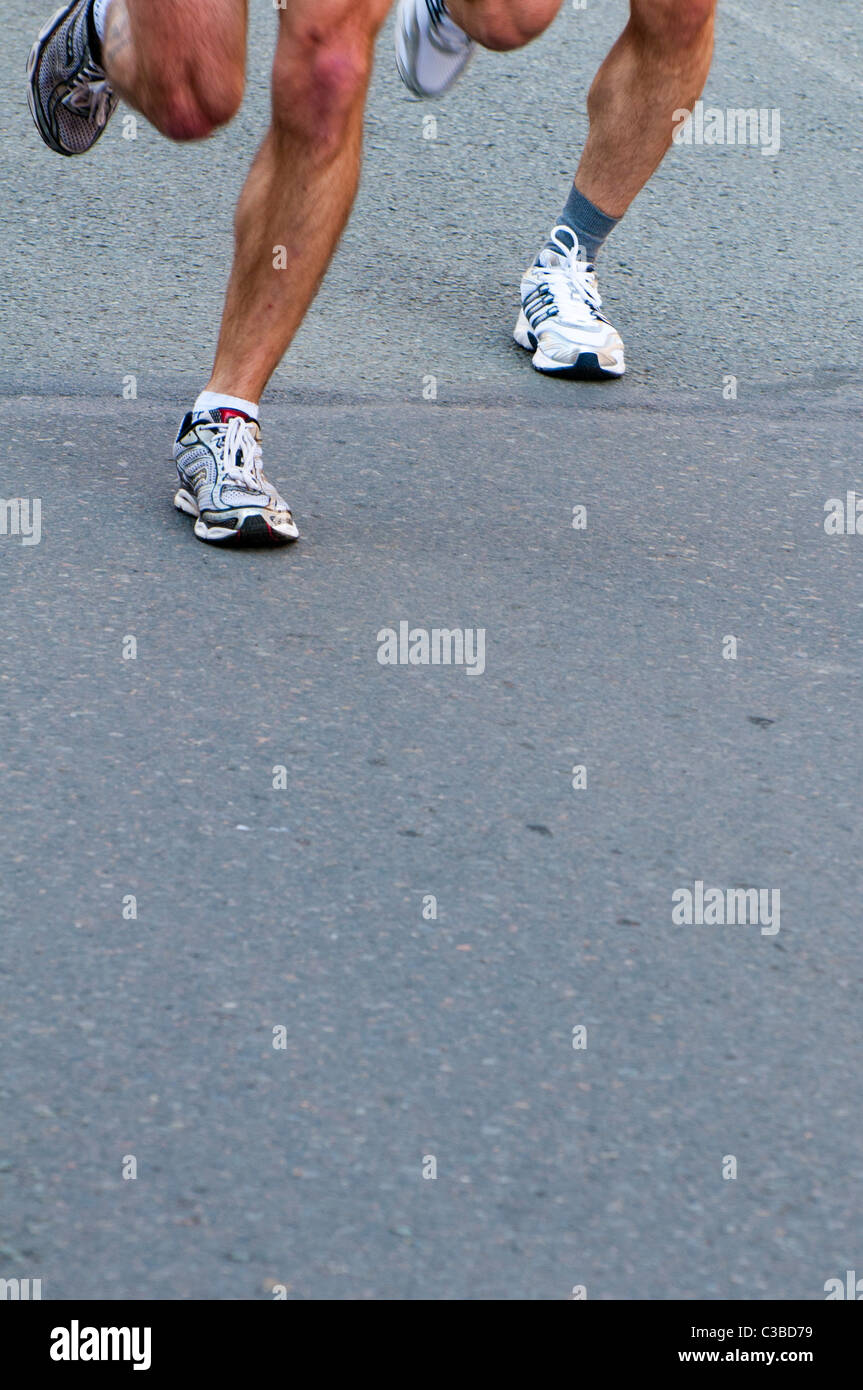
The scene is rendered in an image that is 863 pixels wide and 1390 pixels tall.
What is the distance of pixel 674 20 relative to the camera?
14.1 feet

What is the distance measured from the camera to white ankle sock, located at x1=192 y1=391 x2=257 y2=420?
11.9 ft

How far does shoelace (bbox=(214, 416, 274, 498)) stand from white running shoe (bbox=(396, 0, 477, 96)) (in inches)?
50.3

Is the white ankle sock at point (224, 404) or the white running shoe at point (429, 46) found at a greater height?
the white running shoe at point (429, 46)

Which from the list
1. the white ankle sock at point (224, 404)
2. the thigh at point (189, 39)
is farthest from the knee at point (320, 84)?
the white ankle sock at point (224, 404)

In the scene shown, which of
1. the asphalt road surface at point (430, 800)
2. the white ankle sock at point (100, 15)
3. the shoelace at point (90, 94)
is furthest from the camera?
the shoelace at point (90, 94)

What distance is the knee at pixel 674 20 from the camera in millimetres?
4277

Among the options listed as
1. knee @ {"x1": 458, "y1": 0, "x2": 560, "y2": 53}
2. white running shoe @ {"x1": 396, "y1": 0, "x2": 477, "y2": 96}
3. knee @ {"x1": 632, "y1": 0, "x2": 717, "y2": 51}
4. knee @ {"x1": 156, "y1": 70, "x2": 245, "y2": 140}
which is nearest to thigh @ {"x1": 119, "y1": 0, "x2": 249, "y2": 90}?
knee @ {"x1": 156, "y1": 70, "x2": 245, "y2": 140}

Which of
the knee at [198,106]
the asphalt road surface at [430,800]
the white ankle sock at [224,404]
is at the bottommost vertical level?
the asphalt road surface at [430,800]

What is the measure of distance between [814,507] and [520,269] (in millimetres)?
1563

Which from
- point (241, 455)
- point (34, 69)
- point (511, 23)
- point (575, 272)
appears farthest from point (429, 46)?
point (241, 455)

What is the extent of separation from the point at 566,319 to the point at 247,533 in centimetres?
134

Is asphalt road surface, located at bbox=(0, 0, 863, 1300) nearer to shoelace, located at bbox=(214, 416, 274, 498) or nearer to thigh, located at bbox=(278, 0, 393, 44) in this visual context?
shoelace, located at bbox=(214, 416, 274, 498)

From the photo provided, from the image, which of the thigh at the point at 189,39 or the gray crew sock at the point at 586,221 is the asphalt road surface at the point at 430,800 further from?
the thigh at the point at 189,39

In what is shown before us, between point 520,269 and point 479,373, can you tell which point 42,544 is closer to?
point 479,373
